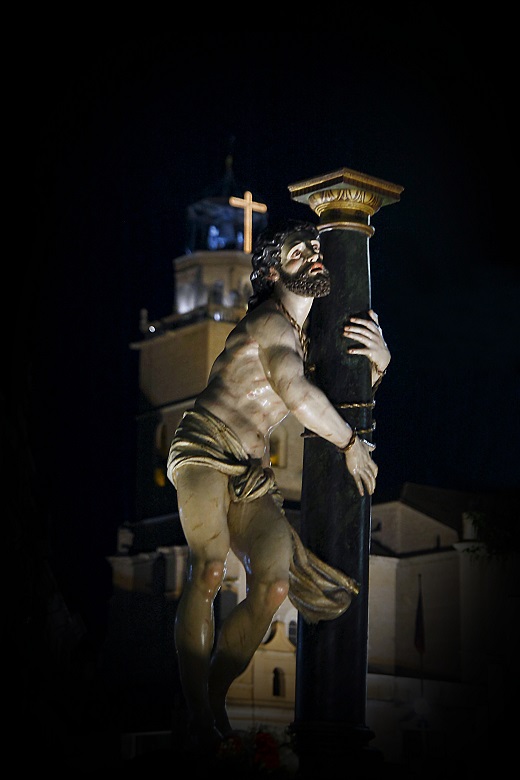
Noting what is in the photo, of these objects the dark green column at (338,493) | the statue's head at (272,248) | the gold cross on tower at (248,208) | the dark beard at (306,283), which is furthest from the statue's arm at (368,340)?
the gold cross on tower at (248,208)

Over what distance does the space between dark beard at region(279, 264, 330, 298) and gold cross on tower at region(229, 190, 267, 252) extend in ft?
110

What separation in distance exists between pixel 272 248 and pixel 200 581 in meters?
2.17

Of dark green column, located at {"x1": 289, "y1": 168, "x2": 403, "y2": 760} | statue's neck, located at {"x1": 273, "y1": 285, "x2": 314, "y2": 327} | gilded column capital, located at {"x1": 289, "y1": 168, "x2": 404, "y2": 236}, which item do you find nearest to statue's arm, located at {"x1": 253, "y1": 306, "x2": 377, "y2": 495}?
statue's neck, located at {"x1": 273, "y1": 285, "x2": 314, "y2": 327}

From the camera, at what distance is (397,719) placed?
41.4 meters

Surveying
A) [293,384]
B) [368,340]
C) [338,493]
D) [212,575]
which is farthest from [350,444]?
[212,575]

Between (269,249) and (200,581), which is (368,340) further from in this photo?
(200,581)

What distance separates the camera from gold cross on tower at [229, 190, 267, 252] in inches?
1778

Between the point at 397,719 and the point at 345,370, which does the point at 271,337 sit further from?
the point at 397,719

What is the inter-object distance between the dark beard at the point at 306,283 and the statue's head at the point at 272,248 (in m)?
0.01

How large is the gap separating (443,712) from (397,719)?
202cm

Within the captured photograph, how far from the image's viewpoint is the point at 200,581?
1014 centimetres

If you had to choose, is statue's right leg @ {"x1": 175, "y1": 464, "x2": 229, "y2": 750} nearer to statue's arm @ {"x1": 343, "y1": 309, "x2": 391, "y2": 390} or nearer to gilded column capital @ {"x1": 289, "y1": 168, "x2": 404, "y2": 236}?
statue's arm @ {"x1": 343, "y1": 309, "x2": 391, "y2": 390}

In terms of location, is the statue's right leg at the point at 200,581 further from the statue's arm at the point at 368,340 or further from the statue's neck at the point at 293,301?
the statue's arm at the point at 368,340

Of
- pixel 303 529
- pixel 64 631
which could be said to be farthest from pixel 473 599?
pixel 303 529
